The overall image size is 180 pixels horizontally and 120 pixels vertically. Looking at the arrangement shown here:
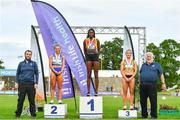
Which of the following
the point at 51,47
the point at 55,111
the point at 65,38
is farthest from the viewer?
the point at 51,47

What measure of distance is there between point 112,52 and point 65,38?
8087 centimetres

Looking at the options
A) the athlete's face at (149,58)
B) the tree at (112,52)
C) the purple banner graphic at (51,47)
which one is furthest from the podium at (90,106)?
the tree at (112,52)

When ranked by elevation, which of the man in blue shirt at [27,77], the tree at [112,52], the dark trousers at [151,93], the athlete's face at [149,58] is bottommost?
the dark trousers at [151,93]

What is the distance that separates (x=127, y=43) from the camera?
17.5m

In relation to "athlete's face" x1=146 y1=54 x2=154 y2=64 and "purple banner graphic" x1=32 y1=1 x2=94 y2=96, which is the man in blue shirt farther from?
"athlete's face" x1=146 y1=54 x2=154 y2=64

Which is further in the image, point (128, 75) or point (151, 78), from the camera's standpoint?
point (128, 75)

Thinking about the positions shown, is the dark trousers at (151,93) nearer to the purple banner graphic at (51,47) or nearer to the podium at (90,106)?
the podium at (90,106)

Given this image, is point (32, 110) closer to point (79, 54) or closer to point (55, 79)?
point (55, 79)

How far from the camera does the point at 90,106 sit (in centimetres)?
1296

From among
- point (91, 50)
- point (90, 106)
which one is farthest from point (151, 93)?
point (91, 50)

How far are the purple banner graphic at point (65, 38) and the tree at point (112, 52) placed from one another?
262ft

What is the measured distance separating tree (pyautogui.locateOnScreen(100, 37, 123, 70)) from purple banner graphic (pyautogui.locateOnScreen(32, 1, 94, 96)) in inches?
3147

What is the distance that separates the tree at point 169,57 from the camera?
85.8 meters

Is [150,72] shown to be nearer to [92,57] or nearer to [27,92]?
[92,57]
